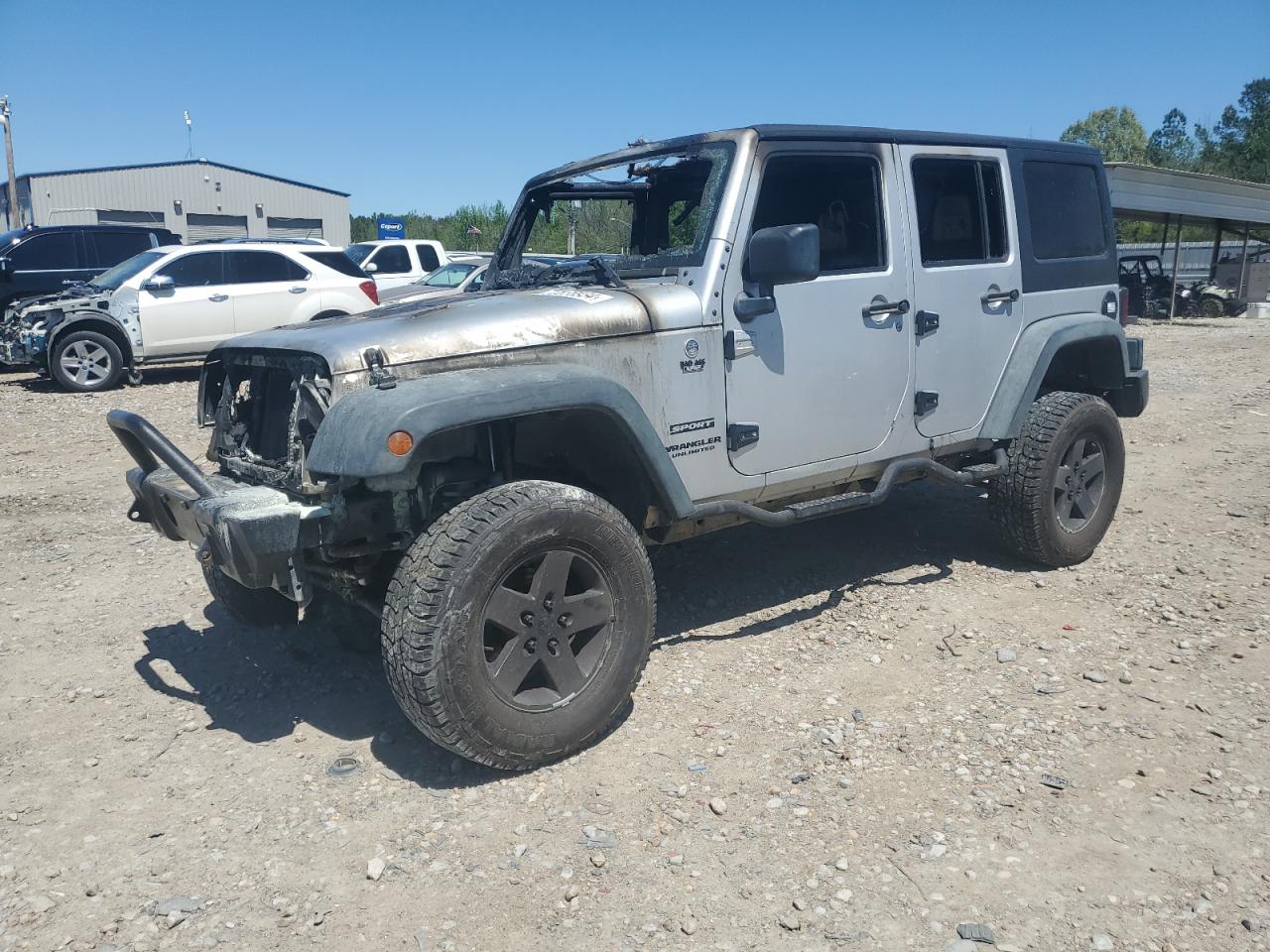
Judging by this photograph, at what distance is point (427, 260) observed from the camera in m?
17.9

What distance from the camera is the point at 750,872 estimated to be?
2670 millimetres

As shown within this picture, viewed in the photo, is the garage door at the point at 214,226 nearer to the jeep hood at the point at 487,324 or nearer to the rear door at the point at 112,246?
the rear door at the point at 112,246

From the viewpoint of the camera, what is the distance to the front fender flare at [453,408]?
2.78 m

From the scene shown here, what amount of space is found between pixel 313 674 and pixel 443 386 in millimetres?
1669

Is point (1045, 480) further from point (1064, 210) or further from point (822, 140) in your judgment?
point (822, 140)

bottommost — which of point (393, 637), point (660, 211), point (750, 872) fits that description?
point (750, 872)

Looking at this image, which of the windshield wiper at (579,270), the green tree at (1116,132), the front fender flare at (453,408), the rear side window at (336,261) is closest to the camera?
the front fender flare at (453,408)

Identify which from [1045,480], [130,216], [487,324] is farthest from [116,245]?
[130,216]

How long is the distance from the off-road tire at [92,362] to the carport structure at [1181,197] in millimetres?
15690

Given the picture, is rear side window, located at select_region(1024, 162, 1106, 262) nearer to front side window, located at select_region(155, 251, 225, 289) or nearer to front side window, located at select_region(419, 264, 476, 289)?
front side window, located at select_region(155, 251, 225, 289)

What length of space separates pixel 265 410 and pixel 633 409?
4.49 feet

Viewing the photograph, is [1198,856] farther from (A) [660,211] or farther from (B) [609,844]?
(A) [660,211]

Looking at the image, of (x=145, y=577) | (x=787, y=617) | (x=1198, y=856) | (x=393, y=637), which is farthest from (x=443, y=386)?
(x=145, y=577)

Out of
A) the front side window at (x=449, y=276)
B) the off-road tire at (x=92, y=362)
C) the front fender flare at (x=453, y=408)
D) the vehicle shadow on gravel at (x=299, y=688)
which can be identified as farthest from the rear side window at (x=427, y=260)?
the front fender flare at (x=453, y=408)
